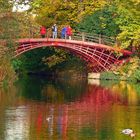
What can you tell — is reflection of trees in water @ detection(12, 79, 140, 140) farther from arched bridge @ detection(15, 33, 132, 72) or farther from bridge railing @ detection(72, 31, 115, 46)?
bridge railing @ detection(72, 31, 115, 46)

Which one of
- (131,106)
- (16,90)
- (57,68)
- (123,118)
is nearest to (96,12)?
A: (57,68)

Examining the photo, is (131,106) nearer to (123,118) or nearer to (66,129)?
(123,118)

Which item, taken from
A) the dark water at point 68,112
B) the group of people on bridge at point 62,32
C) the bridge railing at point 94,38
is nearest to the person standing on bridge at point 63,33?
the group of people on bridge at point 62,32

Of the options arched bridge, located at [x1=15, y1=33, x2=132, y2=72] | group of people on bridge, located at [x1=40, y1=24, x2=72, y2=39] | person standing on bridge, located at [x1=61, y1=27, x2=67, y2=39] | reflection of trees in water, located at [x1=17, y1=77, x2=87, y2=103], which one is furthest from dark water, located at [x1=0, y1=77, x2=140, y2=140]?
person standing on bridge, located at [x1=61, y1=27, x2=67, y2=39]

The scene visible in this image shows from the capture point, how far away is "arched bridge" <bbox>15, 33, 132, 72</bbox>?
6570 cm

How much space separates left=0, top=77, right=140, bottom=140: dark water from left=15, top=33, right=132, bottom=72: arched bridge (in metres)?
8.37

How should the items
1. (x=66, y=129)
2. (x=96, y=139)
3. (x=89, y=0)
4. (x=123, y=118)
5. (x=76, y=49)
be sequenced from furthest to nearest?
(x=89, y=0)
(x=76, y=49)
(x=123, y=118)
(x=66, y=129)
(x=96, y=139)

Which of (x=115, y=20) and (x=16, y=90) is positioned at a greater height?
(x=115, y=20)

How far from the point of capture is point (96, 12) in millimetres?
70438

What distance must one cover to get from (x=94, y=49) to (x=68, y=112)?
2908 cm

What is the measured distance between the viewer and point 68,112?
38.8 m

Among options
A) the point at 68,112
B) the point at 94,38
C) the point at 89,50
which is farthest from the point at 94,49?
the point at 68,112

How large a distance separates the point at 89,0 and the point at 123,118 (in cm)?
3808

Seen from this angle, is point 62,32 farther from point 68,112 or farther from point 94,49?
point 68,112
